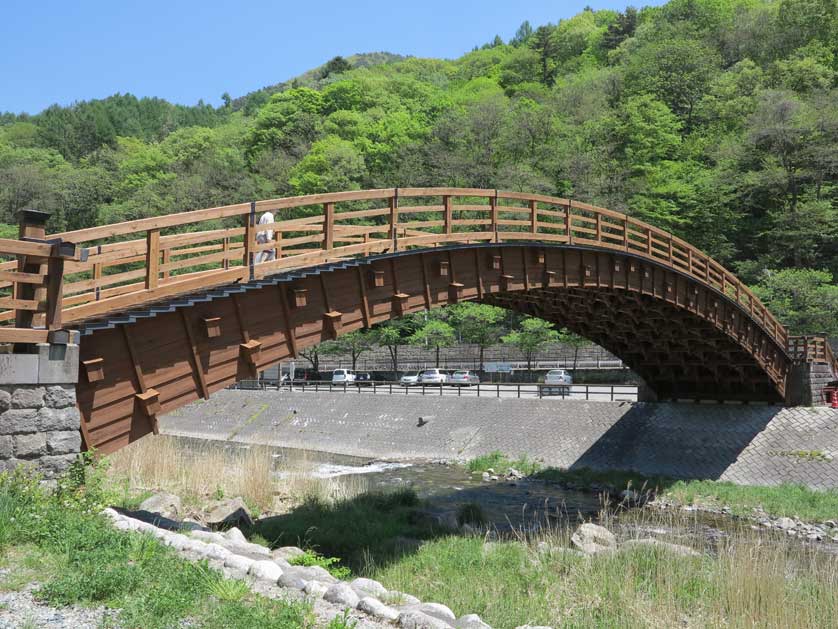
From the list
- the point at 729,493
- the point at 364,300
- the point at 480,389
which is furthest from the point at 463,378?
the point at 364,300

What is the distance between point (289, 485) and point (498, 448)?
15039mm

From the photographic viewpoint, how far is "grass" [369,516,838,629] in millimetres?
9859

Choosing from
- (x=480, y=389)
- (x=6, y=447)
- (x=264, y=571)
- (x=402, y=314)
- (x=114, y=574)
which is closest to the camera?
(x=114, y=574)

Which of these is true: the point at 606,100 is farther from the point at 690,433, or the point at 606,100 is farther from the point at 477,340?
the point at 690,433

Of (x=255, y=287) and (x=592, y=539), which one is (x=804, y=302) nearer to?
(x=592, y=539)

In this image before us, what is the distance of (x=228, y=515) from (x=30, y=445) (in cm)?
747

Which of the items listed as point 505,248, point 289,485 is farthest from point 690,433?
point 289,485

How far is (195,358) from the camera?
39.2 ft

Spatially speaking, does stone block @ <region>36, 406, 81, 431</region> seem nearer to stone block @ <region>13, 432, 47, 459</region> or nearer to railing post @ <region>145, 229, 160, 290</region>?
stone block @ <region>13, 432, 47, 459</region>

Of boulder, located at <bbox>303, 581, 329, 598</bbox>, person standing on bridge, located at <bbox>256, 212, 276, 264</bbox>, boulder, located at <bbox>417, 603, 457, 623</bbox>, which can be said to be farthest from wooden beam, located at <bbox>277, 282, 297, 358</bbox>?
boulder, located at <bbox>303, 581, 329, 598</bbox>

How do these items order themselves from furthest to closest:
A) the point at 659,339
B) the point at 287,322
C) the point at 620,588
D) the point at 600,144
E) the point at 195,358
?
1. the point at 600,144
2. the point at 659,339
3. the point at 287,322
4. the point at 195,358
5. the point at 620,588

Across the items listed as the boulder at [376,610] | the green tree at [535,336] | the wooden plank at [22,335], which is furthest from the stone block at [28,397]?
the green tree at [535,336]

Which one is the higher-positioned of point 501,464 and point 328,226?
point 328,226

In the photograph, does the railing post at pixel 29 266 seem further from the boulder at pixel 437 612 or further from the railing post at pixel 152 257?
the boulder at pixel 437 612
